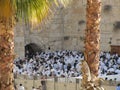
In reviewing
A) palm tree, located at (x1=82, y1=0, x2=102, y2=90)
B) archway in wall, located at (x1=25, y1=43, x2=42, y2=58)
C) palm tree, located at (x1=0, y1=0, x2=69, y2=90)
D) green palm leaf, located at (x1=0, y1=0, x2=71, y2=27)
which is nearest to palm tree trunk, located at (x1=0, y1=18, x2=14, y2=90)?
palm tree, located at (x1=0, y1=0, x2=69, y2=90)

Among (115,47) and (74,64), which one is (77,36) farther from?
(74,64)

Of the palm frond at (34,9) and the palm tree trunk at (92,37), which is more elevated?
the palm frond at (34,9)

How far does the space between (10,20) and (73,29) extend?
26666 mm

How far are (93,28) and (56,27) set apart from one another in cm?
2416

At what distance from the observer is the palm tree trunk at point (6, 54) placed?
8016 mm

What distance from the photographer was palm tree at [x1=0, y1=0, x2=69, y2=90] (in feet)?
25.5

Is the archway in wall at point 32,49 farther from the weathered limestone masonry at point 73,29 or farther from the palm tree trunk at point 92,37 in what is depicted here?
the palm tree trunk at point 92,37

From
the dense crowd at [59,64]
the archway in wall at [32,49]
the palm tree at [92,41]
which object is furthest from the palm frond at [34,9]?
the archway in wall at [32,49]

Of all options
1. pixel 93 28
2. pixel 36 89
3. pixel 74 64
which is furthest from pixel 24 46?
pixel 93 28

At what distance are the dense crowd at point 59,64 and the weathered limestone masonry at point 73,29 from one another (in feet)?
4.99

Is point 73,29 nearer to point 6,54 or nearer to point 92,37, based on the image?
point 92,37

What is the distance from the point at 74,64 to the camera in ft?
91.9

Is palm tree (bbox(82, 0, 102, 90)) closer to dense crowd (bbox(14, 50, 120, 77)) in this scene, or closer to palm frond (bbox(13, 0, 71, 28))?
palm frond (bbox(13, 0, 71, 28))

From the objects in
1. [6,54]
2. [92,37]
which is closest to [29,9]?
[6,54]
